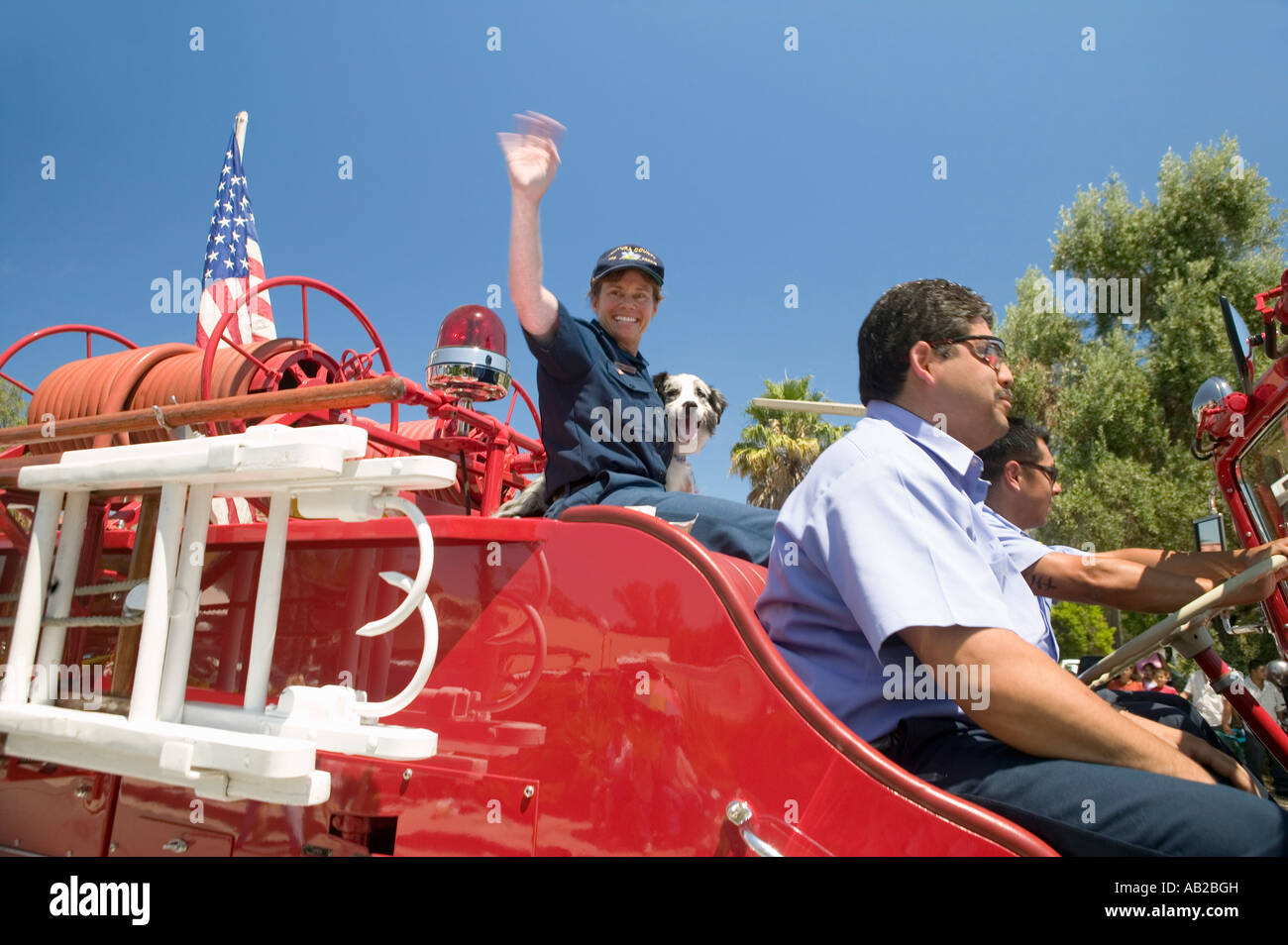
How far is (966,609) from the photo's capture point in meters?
1.47

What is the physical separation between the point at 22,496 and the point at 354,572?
124 centimetres

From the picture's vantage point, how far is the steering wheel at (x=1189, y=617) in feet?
7.58

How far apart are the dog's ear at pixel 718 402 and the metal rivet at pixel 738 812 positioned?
7.31 feet

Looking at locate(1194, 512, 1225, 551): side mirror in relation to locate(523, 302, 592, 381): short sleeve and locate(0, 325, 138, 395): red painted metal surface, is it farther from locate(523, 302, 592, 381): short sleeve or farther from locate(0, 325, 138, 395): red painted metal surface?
locate(0, 325, 138, 395): red painted metal surface

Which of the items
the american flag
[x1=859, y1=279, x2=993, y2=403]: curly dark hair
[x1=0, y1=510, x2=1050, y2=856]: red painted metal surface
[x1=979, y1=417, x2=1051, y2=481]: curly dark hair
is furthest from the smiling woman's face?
the american flag

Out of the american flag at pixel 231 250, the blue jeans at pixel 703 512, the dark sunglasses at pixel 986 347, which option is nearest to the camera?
the dark sunglasses at pixel 986 347

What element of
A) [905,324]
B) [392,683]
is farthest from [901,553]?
[392,683]

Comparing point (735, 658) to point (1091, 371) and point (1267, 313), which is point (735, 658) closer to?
point (1267, 313)

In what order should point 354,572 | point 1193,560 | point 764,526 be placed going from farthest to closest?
1. point 1193,560
2. point 764,526
3. point 354,572

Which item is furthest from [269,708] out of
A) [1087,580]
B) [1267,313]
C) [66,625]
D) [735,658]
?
[1267,313]

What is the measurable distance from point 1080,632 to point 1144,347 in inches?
337

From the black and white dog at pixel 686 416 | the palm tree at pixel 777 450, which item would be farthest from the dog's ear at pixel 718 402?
the palm tree at pixel 777 450

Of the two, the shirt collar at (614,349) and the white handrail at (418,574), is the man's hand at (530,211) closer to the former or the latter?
the shirt collar at (614,349)

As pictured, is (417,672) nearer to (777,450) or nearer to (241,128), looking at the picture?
(241,128)
